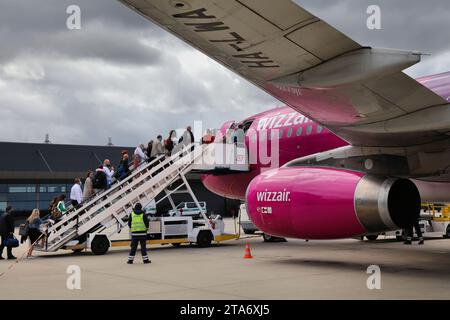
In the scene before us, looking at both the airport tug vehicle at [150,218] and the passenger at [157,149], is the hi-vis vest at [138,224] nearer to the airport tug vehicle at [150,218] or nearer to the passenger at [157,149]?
the airport tug vehicle at [150,218]

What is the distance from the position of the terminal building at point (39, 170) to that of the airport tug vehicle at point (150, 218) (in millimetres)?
21337

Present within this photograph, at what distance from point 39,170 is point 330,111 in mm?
35419

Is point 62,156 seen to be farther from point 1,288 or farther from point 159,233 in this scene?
point 1,288

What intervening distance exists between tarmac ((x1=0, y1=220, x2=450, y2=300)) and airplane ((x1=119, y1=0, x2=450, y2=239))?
1.07 m

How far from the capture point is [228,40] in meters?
7.42

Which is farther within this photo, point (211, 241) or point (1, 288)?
point (211, 241)

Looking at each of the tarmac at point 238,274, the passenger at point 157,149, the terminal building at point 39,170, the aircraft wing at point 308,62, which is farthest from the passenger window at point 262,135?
the terminal building at point 39,170

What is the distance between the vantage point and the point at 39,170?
40938mm

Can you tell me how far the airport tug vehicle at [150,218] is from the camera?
1499 cm

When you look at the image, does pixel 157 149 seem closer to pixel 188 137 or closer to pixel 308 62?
pixel 188 137

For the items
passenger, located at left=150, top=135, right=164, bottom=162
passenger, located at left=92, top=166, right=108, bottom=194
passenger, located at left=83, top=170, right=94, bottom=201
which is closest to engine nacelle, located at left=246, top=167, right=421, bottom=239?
passenger, located at left=92, top=166, right=108, bottom=194

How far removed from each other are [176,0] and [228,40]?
3.81ft
